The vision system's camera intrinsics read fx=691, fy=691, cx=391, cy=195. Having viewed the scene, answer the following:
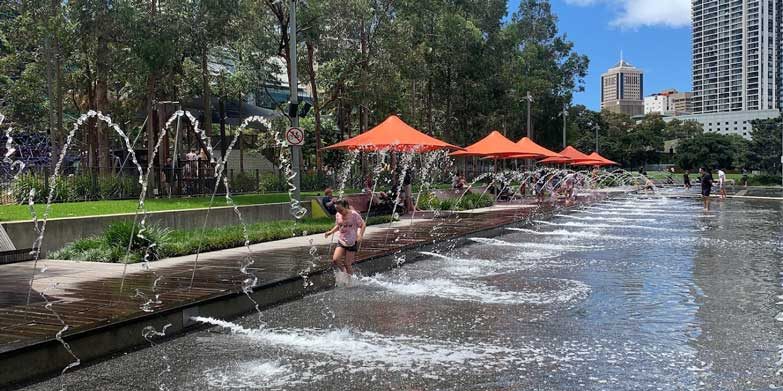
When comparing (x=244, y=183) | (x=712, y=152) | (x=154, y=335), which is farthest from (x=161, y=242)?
(x=712, y=152)

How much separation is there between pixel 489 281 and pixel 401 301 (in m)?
2.06

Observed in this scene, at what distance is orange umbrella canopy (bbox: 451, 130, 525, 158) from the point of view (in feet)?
95.5

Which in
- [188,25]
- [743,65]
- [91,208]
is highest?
[743,65]

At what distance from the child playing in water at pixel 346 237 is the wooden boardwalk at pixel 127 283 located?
42 centimetres

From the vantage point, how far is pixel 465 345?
6.94 meters

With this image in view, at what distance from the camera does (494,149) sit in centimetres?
2931

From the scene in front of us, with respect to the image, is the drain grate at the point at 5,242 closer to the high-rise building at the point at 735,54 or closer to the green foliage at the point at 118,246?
the green foliage at the point at 118,246

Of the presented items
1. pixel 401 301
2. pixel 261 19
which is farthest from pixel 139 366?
pixel 261 19

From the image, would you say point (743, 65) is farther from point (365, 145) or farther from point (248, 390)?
point (248, 390)

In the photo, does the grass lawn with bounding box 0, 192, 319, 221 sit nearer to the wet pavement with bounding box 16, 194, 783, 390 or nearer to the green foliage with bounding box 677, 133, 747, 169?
the wet pavement with bounding box 16, 194, 783, 390

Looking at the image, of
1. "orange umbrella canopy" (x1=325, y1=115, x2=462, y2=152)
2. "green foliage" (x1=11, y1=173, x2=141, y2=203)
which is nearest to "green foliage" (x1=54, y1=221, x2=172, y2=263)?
"green foliage" (x1=11, y1=173, x2=141, y2=203)

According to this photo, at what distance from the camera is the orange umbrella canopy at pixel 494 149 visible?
95.5 ft

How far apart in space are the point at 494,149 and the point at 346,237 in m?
19.6

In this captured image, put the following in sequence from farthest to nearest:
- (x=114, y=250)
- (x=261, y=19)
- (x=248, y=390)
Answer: (x=261, y=19) < (x=114, y=250) < (x=248, y=390)
